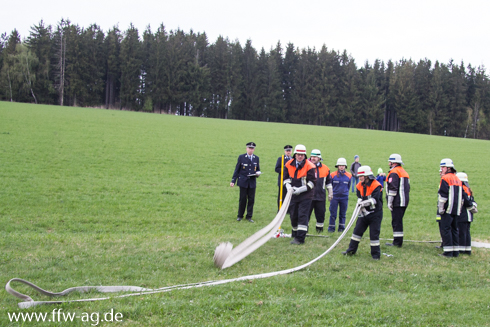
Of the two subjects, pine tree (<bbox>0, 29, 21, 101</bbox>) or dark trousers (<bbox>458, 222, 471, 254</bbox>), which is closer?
dark trousers (<bbox>458, 222, 471, 254</bbox>)

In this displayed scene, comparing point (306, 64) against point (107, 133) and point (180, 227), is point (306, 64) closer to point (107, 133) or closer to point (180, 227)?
point (107, 133)

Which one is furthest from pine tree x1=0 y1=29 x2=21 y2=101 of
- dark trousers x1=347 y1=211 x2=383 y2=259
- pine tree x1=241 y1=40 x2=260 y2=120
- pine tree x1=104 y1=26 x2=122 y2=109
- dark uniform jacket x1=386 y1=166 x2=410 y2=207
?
dark trousers x1=347 y1=211 x2=383 y2=259

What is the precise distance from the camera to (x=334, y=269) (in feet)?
23.1

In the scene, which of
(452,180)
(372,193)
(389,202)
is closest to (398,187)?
(389,202)

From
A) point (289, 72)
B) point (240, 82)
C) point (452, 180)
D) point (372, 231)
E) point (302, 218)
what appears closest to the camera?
point (372, 231)

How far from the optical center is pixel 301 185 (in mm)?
9133

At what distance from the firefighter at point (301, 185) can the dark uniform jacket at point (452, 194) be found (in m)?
2.96

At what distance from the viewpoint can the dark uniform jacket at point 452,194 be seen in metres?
8.52

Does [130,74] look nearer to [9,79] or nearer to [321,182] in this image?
[9,79]

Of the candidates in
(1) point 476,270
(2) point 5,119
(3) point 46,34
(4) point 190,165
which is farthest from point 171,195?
(3) point 46,34

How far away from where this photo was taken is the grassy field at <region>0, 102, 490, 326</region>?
5062 mm

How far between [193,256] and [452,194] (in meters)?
5.94

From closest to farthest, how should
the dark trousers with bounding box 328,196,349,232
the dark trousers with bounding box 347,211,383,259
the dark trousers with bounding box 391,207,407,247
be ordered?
the dark trousers with bounding box 347,211,383,259 → the dark trousers with bounding box 391,207,407,247 → the dark trousers with bounding box 328,196,349,232

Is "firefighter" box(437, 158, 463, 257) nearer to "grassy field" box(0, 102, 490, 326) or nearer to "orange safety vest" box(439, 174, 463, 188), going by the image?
"orange safety vest" box(439, 174, 463, 188)
